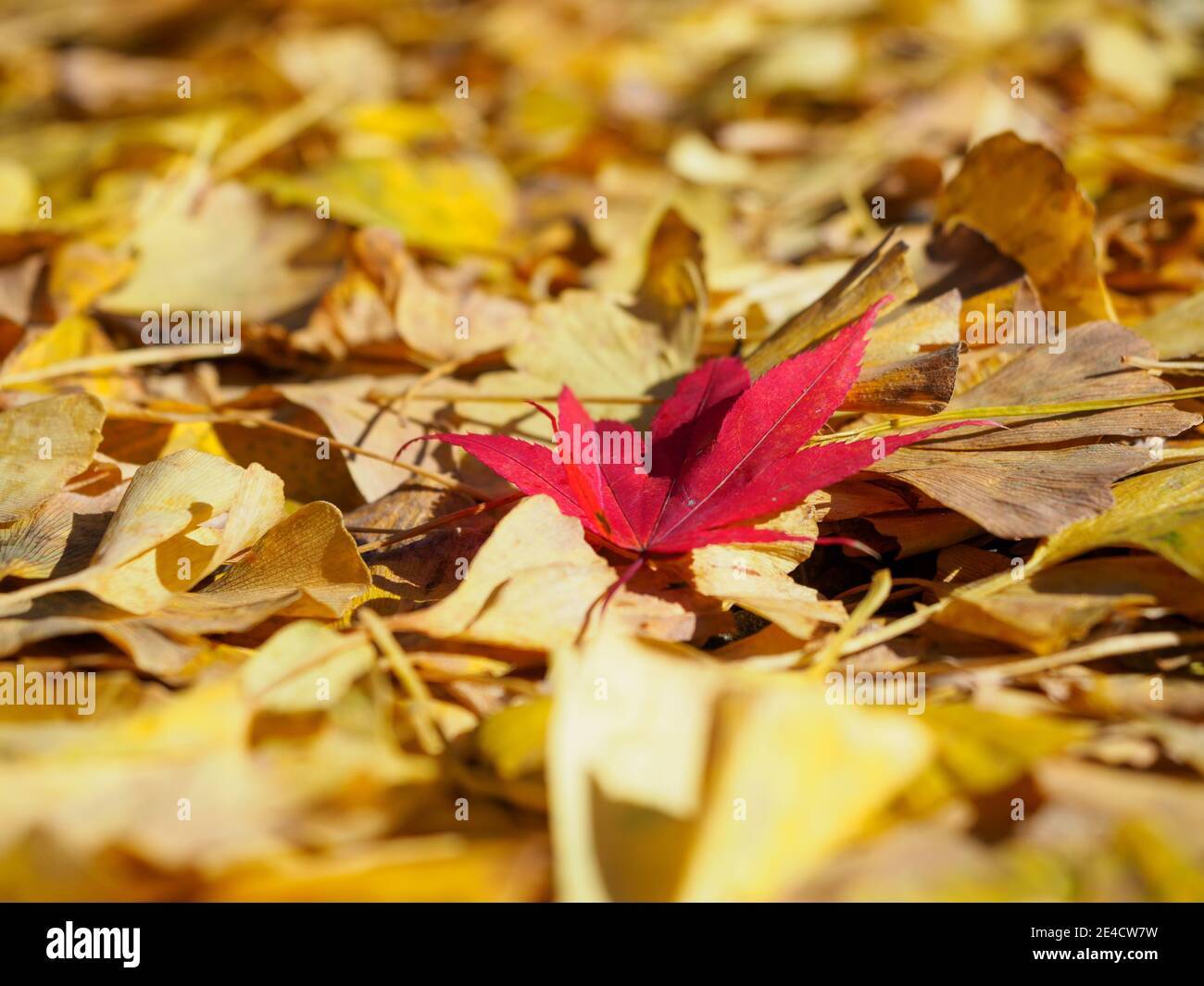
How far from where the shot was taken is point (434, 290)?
98 centimetres

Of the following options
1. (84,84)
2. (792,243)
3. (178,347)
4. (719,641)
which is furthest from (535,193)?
(719,641)

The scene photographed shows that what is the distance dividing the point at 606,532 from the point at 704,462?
0.07m

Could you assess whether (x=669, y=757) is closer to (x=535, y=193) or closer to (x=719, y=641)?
(x=719, y=641)

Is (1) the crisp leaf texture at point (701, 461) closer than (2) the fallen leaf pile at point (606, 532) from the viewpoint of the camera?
No

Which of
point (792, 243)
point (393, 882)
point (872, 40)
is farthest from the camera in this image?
point (872, 40)

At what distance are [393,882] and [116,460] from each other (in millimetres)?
526

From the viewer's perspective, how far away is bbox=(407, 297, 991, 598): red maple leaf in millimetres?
613

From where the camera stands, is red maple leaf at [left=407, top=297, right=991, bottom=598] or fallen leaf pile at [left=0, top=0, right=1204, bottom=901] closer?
fallen leaf pile at [left=0, top=0, right=1204, bottom=901]

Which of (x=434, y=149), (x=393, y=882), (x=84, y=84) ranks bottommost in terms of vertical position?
(x=393, y=882)

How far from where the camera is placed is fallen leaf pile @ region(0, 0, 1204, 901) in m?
0.43

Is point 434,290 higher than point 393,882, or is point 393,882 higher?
point 434,290

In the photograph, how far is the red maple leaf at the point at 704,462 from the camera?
61cm

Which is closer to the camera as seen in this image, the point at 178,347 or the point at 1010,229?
the point at 1010,229

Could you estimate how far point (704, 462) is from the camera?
25.4 inches
